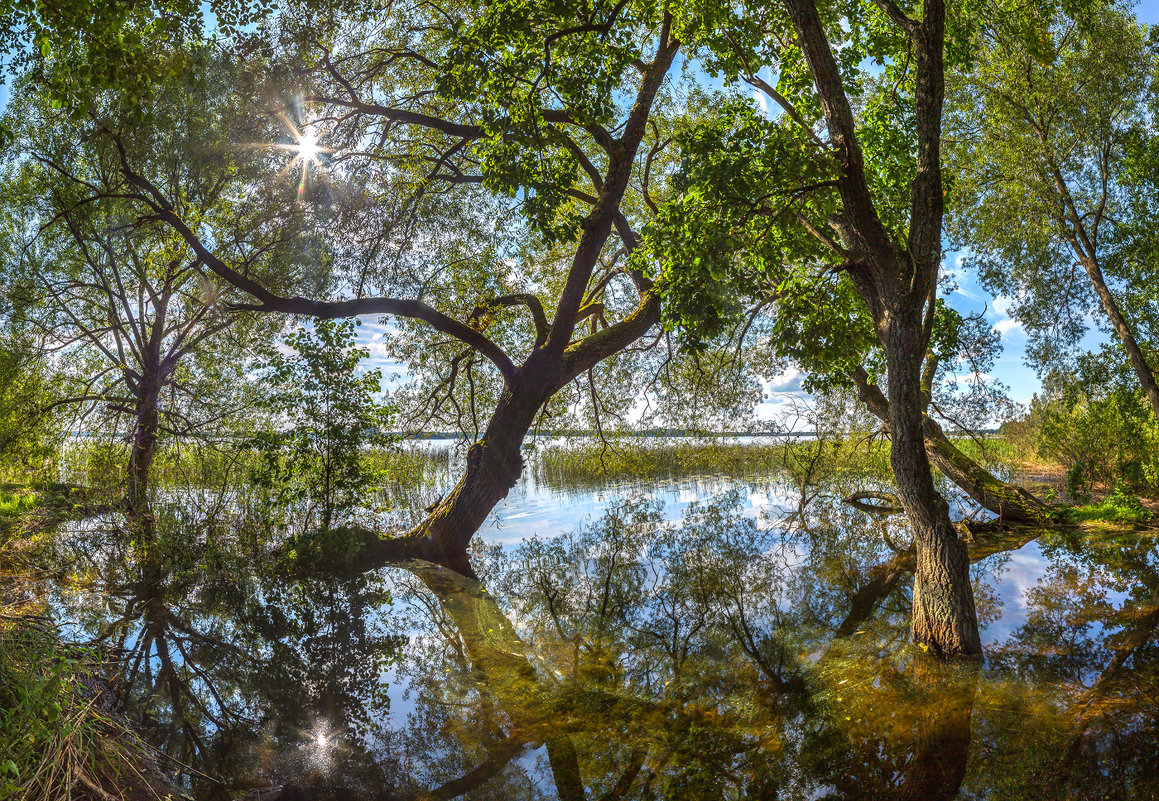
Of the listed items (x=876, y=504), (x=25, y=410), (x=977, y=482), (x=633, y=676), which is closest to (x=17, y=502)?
(x=25, y=410)

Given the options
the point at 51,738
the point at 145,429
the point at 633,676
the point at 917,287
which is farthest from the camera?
the point at 145,429

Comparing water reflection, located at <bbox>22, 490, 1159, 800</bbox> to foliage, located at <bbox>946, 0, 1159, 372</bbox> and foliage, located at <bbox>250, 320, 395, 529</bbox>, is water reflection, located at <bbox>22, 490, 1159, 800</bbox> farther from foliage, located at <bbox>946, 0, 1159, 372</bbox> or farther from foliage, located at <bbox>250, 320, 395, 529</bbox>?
foliage, located at <bbox>946, 0, 1159, 372</bbox>

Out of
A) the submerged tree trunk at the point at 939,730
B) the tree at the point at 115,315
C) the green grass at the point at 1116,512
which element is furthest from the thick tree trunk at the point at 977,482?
the tree at the point at 115,315

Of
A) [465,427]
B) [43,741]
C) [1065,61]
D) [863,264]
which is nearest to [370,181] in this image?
[465,427]

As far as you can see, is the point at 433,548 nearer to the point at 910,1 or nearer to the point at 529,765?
the point at 529,765

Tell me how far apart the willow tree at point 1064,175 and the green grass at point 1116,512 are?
6.73ft

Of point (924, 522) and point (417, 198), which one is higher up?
point (417, 198)

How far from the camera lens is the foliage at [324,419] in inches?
351

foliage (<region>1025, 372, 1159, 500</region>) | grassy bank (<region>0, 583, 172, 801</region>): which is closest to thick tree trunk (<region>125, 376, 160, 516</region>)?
grassy bank (<region>0, 583, 172, 801</region>)

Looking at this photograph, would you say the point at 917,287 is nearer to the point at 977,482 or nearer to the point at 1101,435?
the point at 977,482

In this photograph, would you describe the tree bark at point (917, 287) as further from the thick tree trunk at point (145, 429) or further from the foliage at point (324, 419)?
the thick tree trunk at point (145, 429)

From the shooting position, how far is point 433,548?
9.35 m

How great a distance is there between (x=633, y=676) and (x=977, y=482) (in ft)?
30.3

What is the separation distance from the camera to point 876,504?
14062mm
